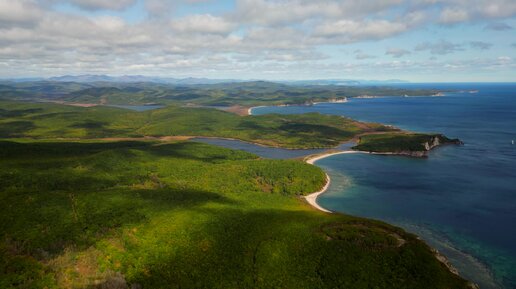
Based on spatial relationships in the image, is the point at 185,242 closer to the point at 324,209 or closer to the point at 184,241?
the point at 184,241

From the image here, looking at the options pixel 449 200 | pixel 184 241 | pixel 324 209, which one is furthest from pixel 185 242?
pixel 449 200

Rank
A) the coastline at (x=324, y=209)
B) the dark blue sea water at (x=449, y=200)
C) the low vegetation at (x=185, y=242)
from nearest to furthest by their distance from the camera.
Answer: the low vegetation at (x=185, y=242) < the coastline at (x=324, y=209) < the dark blue sea water at (x=449, y=200)

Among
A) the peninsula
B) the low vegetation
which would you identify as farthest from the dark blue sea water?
the low vegetation

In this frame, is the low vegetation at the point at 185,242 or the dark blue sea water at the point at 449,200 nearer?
the low vegetation at the point at 185,242

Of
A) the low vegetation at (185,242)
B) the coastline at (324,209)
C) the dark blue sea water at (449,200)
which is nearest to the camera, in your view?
the low vegetation at (185,242)

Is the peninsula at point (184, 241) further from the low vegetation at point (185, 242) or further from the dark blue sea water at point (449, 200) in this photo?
the dark blue sea water at point (449, 200)

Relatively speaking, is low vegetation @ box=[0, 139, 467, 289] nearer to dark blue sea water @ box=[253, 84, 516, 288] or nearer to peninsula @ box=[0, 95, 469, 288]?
peninsula @ box=[0, 95, 469, 288]

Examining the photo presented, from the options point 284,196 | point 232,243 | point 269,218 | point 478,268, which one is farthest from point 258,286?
point 284,196

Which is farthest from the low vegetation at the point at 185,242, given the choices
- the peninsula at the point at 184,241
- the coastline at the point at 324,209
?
the coastline at the point at 324,209
